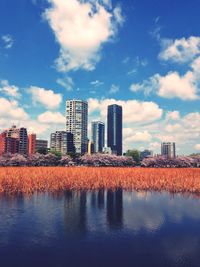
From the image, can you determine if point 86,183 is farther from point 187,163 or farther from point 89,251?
point 187,163

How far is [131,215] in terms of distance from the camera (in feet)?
66.3

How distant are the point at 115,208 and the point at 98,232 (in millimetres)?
7104

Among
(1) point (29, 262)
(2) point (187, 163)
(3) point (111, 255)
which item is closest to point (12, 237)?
(1) point (29, 262)

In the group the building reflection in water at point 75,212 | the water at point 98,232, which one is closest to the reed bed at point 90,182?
the building reflection in water at point 75,212

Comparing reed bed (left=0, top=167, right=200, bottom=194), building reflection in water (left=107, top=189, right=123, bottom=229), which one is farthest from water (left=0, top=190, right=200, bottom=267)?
reed bed (left=0, top=167, right=200, bottom=194)

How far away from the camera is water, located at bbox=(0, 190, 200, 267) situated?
12.2m

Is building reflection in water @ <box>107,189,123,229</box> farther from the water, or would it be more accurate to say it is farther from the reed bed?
the reed bed

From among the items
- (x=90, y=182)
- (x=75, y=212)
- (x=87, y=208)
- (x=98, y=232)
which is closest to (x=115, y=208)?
(x=87, y=208)

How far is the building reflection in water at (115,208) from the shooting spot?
1775 centimetres

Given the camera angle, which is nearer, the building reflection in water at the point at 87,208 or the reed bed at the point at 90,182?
the building reflection in water at the point at 87,208

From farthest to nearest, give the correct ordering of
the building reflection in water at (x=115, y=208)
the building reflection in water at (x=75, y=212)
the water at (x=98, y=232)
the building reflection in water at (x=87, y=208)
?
the building reflection in water at (x=115, y=208) < the building reflection in water at (x=87, y=208) < the building reflection in water at (x=75, y=212) < the water at (x=98, y=232)

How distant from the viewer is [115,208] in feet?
74.7

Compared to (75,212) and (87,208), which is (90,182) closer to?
(87,208)

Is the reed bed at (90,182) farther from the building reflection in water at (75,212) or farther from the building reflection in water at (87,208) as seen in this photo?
the building reflection in water at (75,212)
